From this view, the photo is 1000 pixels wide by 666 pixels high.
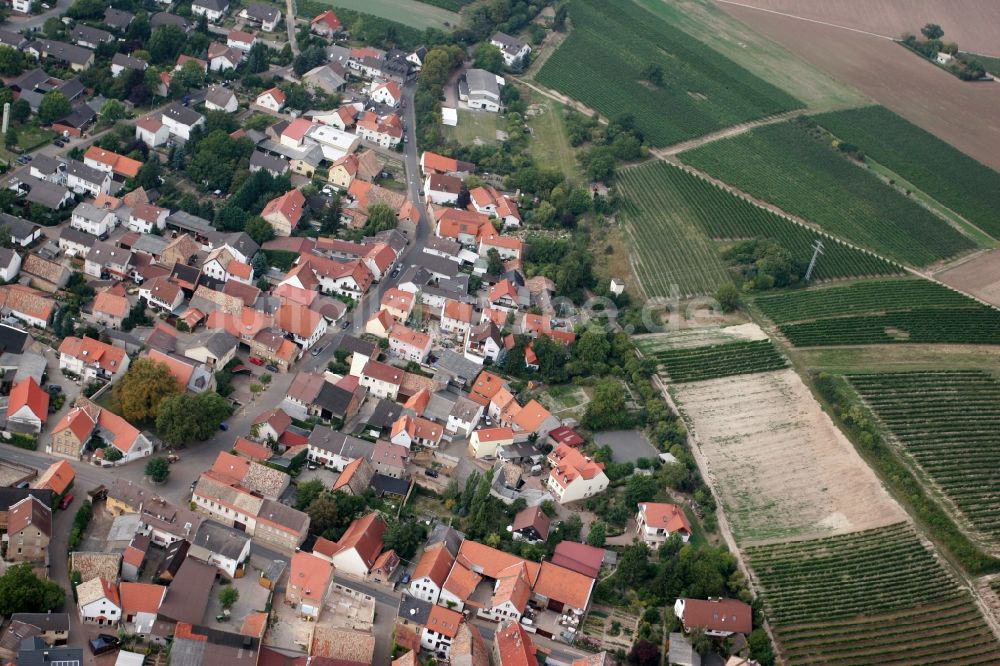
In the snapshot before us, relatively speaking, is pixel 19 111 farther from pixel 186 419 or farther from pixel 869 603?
pixel 869 603

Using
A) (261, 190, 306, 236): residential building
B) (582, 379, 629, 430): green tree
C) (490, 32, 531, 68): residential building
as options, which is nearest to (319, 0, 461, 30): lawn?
(490, 32, 531, 68): residential building

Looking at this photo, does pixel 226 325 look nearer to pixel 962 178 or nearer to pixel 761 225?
pixel 761 225

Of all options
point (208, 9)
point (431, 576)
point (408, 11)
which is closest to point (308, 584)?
point (431, 576)

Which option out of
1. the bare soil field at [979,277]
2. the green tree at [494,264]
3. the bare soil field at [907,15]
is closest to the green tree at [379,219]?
the green tree at [494,264]

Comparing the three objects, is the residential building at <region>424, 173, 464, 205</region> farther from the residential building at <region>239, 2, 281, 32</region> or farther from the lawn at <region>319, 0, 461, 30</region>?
the lawn at <region>319, 0, 461, 30</region>

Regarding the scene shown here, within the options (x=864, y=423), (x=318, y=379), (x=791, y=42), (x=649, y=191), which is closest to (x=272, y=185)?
(x=318, y=379)

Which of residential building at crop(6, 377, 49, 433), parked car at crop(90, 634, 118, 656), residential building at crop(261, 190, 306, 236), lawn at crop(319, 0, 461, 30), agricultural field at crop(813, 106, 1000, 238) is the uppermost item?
agricultural field at crop(813, 106, 1000, 238)
